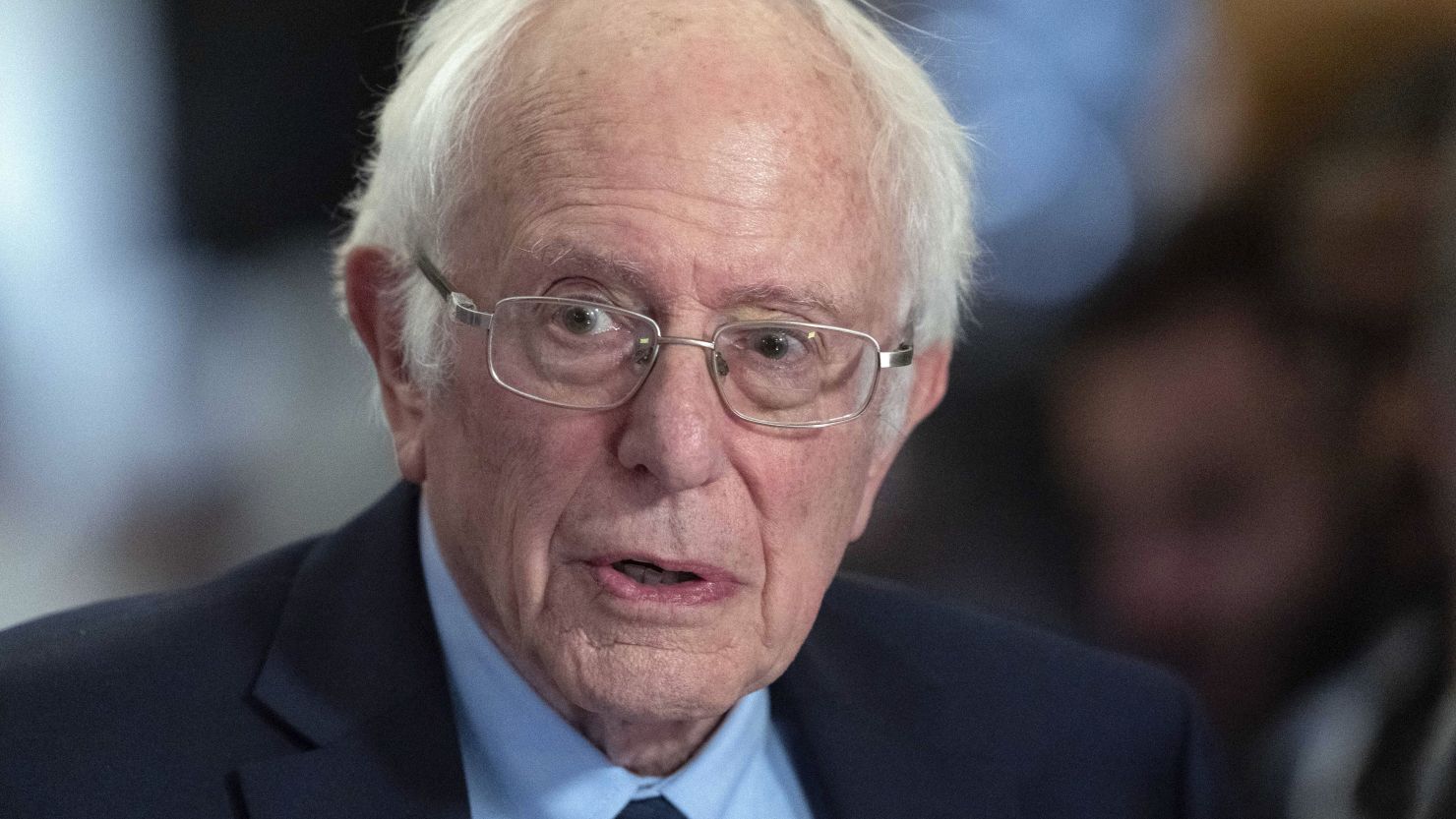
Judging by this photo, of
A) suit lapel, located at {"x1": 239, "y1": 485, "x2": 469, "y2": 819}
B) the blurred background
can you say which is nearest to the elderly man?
suit lapel, located at {"x1": 239, "y1": 485, "x2": 469, "y2": 819}

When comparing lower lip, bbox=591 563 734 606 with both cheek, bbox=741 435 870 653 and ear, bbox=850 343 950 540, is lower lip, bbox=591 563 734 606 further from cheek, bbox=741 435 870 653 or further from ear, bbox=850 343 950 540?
ear, bbox=850 343 950 540

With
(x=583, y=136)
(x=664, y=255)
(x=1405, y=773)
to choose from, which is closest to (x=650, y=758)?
(x=664, y=255)

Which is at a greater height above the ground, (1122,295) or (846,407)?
(846,407)

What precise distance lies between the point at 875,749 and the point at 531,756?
1.70 ft

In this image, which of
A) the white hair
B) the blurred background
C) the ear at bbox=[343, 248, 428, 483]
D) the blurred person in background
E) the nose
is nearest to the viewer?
the nose

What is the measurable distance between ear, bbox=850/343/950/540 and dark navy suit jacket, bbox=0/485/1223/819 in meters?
0.30

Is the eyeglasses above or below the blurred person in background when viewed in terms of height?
above

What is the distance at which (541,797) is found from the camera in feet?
5.87

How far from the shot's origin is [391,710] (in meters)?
1.77

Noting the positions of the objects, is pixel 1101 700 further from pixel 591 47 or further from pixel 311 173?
pixel 311 173

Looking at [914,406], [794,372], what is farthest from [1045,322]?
[794,372]

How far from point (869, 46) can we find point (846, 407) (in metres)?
0.49

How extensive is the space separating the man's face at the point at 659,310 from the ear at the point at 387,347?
0.42 ft

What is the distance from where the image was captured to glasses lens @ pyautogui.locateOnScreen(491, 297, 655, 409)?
5.43 ft
